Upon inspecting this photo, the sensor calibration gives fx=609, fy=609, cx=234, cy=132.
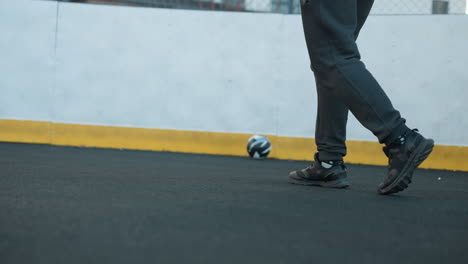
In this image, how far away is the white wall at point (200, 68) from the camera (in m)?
5.11

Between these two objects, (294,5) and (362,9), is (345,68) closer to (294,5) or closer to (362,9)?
(362,9)

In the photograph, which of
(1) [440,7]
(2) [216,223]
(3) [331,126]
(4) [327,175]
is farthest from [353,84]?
(1) [440,7]

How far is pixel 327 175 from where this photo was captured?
9.07 feet

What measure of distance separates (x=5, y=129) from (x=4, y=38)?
2.89ft

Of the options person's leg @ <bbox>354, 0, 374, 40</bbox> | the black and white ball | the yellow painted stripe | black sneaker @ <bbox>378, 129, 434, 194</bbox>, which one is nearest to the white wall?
the yellow painted stripe

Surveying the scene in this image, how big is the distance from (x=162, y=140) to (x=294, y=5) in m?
1.73

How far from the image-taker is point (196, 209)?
181cm

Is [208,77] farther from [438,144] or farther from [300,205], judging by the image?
[300,205]

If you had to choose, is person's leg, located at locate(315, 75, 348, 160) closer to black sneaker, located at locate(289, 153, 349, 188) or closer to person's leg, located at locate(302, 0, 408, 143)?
black sneaker, located at locate(289, 153, 349, 188)

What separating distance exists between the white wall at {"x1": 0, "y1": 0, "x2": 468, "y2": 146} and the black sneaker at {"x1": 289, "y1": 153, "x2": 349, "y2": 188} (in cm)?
255

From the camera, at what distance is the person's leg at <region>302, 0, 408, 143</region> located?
2.27 m

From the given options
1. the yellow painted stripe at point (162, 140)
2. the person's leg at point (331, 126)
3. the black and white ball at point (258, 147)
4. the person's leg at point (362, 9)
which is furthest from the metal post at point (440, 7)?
the person's leg at point (331, 126)

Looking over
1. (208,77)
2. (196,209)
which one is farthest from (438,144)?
(196,209)

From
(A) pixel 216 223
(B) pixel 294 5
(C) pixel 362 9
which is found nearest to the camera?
(A) pixel 216 223
